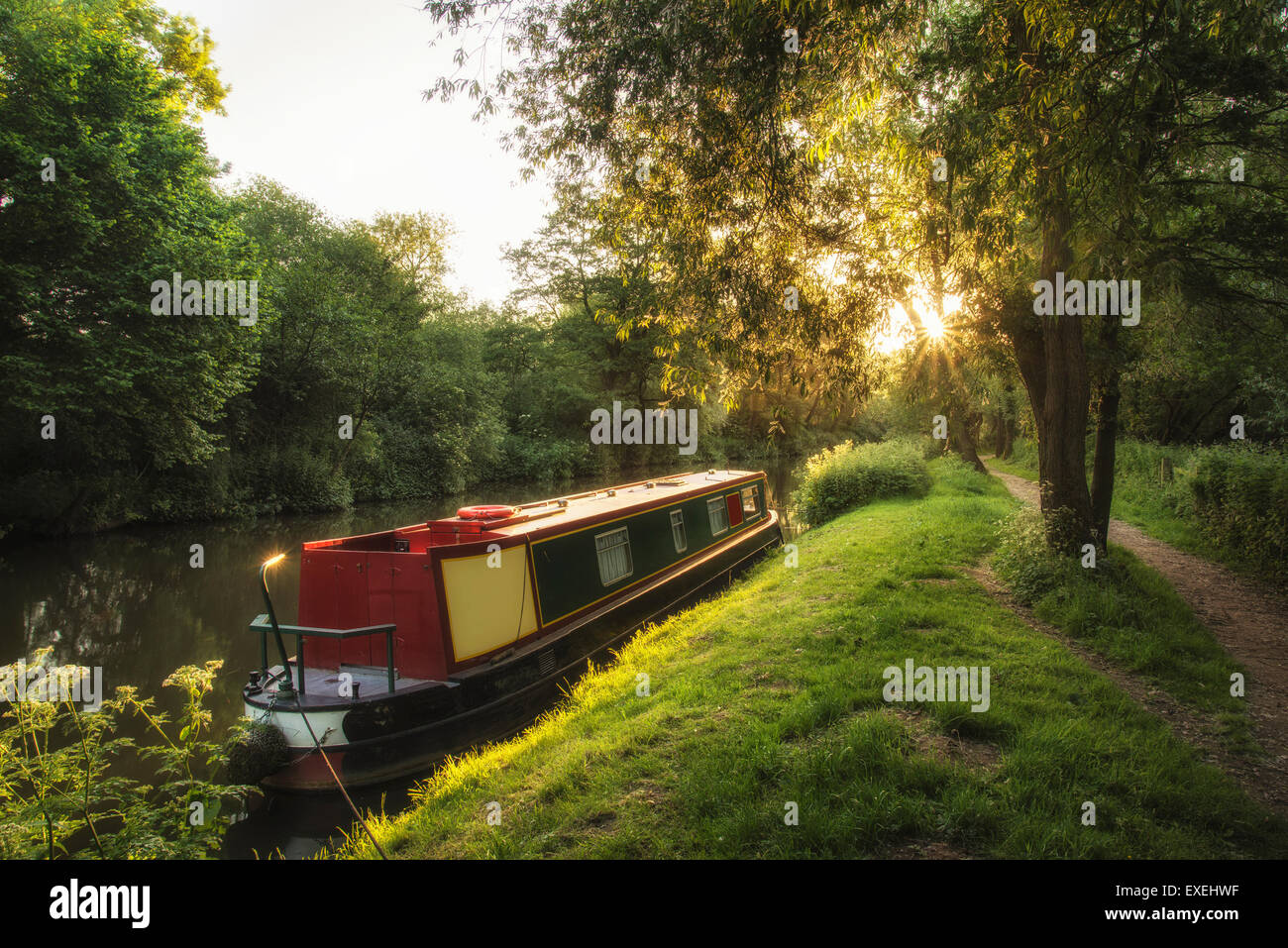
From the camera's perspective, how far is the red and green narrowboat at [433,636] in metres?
5.10

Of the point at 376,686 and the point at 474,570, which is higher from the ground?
the point at 474,570

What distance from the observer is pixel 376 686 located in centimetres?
545

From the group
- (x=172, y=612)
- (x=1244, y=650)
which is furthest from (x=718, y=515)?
(x=172, y=612)

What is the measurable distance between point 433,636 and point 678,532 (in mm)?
4968

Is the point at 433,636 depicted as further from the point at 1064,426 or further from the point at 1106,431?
the point at 1106,431

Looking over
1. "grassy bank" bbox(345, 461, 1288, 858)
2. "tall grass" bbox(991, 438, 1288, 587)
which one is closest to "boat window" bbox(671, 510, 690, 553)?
"grassy bank" bbox(345, 461, 1288, 858)

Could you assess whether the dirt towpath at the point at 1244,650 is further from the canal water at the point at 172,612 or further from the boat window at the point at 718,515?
the canal water at the point at 172,612

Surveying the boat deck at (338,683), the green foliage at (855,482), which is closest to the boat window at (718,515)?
the green foliage at (855,482)

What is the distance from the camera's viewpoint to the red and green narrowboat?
510 centimetres

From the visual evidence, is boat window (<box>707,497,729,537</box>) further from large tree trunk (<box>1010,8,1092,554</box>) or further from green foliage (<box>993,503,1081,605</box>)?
large tree trunk (<box>1010,8,1092,554</box>)

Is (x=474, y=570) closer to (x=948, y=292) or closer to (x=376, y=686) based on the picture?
(x=376, y=686)

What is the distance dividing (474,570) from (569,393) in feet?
89.3
